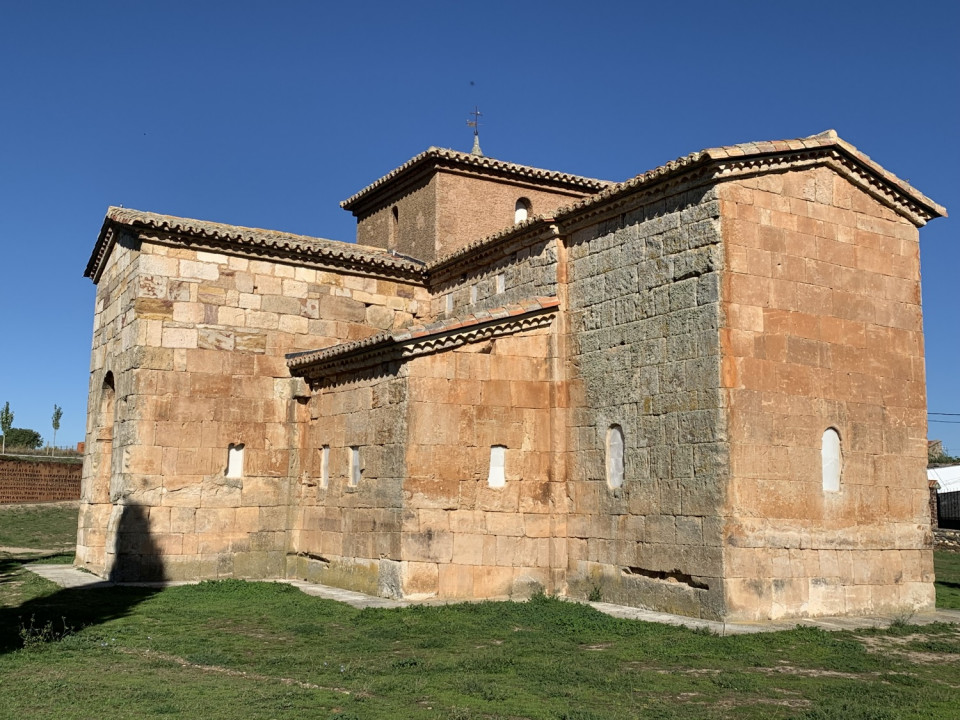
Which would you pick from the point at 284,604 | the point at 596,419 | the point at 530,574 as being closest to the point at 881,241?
the point at 596,419

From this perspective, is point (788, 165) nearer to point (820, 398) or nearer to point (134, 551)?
point (820, 398)

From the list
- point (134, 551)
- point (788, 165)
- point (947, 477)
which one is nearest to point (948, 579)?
point (788, 165)

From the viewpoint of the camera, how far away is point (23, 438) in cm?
5788

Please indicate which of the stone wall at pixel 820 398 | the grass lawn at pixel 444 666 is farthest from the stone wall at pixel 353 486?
the stone wall at pixel 820 398

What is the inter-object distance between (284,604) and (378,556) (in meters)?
1.31

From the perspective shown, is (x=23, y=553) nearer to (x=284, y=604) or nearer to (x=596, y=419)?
(x=284, y=604)

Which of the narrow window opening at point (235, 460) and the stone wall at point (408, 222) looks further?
the stone wall at point (408, 222)

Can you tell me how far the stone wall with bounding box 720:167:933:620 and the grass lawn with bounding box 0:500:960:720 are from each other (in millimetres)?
1140

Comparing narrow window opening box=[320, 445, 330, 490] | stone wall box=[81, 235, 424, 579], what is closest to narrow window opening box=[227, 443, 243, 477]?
stone wall box=[81, 235, 424, 579]

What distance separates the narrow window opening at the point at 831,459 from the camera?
34.0ft

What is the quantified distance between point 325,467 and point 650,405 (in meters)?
5.01

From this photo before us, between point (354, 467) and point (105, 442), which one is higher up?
point (105, 442)

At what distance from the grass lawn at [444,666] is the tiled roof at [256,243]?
219 inches

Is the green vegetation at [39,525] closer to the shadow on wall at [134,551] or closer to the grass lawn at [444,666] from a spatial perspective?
the shadow on wall at [134,551]
